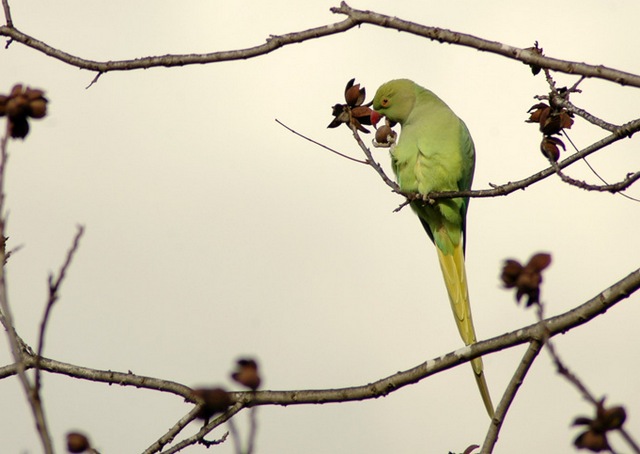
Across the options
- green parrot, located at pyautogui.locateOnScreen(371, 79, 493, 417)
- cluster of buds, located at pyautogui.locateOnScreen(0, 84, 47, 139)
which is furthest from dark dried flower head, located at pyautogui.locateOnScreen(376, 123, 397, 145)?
cluster of buds, located at pyautogui.locateOnScreen(0, 84, 47, 139)

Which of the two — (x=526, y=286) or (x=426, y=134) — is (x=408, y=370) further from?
(x=426, y=134)

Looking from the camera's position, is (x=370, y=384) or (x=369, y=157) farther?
(x=369, y=157)

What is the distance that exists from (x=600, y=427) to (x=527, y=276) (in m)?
0.37

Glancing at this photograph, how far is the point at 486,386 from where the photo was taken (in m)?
4.80

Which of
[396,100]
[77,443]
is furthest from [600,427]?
[396,100]

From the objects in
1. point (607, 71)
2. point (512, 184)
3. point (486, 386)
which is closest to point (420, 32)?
point (607, 71)

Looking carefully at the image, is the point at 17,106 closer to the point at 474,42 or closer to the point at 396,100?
the point at 474,42

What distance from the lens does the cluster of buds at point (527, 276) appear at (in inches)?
76.2

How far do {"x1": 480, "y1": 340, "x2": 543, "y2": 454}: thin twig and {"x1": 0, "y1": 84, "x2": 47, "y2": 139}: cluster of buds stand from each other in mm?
1820

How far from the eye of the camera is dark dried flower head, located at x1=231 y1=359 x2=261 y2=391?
1755 millimetres

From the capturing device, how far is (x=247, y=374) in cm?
176

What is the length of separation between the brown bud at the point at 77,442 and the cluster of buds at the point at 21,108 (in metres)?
0.69

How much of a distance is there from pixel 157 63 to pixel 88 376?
1.24 meters

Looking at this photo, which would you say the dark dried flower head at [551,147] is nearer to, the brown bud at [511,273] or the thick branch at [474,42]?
the thick branch at [474,42]
